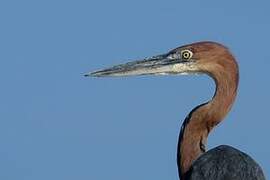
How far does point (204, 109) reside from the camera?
19.3m

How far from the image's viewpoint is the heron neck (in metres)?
19.3

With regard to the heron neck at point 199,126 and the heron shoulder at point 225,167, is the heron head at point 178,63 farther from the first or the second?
the heron shoulder at point 225,167

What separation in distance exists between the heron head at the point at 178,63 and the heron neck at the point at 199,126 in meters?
0.41

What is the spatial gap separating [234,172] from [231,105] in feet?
3.93

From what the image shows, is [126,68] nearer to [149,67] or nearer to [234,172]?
[149,67]

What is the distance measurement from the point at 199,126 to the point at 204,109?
0.63 ft

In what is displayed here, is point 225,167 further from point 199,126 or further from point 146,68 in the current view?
point 146,68

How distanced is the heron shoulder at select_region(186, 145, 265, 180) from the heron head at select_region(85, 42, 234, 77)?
1.25 metres

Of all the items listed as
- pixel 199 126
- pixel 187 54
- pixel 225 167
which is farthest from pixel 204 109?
pixel 225 167

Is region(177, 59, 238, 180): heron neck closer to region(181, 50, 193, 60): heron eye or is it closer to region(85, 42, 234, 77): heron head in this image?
region(85, 42, 234, 77): heron head

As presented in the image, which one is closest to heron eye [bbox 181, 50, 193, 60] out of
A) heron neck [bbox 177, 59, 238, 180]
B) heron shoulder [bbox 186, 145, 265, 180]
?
heron neck [bbox 177, 59, 238, 180]

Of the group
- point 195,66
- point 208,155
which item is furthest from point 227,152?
point 195,66

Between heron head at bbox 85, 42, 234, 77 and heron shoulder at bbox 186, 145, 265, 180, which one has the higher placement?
heron head at bbox 85, 42, 234, 77

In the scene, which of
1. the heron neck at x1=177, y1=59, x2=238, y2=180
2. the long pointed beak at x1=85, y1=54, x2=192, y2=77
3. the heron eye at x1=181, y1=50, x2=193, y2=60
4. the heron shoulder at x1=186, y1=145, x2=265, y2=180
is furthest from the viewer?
the long pointed beak at x1=85, y1=54, x2=192, y2=77
